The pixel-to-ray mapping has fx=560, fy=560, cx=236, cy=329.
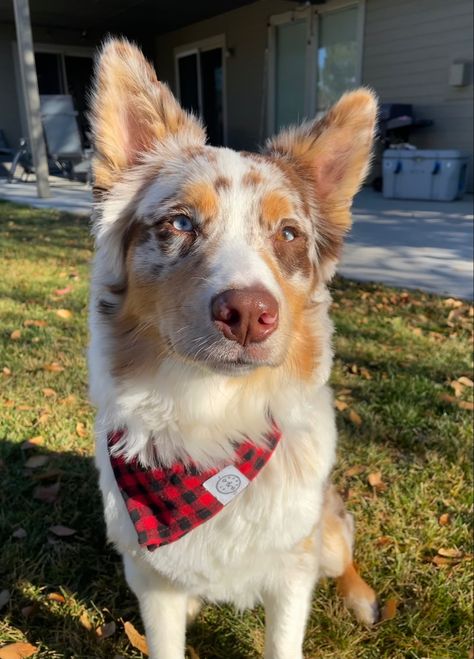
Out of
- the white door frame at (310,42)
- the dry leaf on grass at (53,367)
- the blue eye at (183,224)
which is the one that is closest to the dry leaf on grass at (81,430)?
the dry leaf on grass at (53,367)

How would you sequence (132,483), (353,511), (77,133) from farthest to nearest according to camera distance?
(77,133) → (353,511) → (132,483)

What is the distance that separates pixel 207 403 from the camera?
224cm

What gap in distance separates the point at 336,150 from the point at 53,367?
10.2 feet

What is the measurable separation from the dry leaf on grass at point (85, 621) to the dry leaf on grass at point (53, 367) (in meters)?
2.30

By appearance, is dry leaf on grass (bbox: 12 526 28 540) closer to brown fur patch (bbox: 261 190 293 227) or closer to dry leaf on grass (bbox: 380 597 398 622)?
dry leaf on grass (bbox: 380 597 398 622)

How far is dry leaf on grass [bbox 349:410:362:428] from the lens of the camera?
400 cm

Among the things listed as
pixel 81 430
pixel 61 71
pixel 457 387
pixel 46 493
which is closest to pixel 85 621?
pixel 46 493

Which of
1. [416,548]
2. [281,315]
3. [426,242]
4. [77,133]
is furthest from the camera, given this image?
[77,133]

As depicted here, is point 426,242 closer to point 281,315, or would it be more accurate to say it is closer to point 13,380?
point 13,380

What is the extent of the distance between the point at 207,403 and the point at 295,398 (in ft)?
1.18

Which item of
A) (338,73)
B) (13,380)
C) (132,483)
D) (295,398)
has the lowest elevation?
(13,380)

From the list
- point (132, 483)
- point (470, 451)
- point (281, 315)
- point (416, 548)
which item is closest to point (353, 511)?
point (416, 548)

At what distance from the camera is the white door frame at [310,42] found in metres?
13.3

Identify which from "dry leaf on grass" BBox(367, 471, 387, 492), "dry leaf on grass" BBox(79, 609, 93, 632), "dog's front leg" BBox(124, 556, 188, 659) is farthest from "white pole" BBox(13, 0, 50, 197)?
"dog's front leg" BBox(124, 556, 188, 659)
